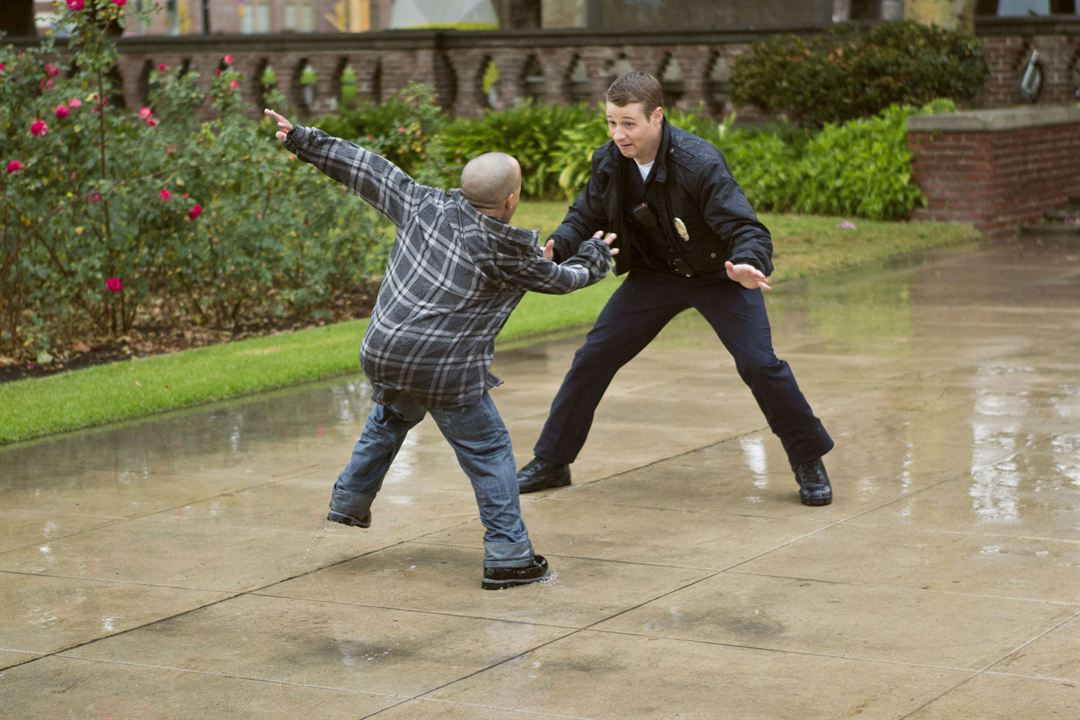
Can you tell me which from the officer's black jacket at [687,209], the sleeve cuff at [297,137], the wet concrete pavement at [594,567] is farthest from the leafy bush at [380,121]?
the sleeve cuff at [297,137]

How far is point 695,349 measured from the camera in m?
11.5

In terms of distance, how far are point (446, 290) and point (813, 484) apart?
204 cm

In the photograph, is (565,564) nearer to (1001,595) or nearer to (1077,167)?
(1001,595)

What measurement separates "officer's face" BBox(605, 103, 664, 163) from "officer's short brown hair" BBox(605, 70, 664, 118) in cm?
2

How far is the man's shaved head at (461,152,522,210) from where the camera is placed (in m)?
6.02

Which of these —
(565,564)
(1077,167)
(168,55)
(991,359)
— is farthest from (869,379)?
(168,55)

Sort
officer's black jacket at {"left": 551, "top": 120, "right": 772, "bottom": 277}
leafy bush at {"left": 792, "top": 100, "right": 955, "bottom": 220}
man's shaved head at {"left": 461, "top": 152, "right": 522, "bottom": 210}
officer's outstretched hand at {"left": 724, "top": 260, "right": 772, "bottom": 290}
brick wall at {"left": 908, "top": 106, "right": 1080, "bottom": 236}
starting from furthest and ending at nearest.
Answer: leafy bush at {"left": 792, "top": 100, "right": 955, "bottom": 220}, brick wall at {"left": 908, "top": 106, "right": 1080, "bottom": 236}, officer's black jacket at {"left": 551, "top": 120, "right": 772, "bottom": 277}, officer's outstretched hand at {"left": 724, "top": 260, "right": 772, "bottom": 290}, man's shaved head at {"left": 461, "top": 152, "right": 522, "bottom": 210}

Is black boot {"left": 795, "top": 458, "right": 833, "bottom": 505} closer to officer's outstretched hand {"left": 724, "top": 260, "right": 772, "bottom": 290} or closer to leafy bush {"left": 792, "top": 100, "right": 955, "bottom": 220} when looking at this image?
officer's outstretched hand {"left": 724, "top": 260, "right": 772, "bottom": 290}

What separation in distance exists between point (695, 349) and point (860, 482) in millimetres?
3877

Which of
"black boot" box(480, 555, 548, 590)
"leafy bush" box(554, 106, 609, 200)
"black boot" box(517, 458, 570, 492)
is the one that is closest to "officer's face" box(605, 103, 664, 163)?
"black boot" box(517, 458, 570, 492)

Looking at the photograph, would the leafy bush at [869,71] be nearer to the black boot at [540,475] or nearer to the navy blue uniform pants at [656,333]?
the navy blue uniform pants at [656,333]

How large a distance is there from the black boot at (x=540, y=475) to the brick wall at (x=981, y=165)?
1117 cm

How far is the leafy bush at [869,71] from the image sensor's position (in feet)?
61.9

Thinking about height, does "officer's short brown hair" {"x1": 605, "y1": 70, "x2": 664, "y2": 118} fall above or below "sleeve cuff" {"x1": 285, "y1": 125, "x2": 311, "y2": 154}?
above
